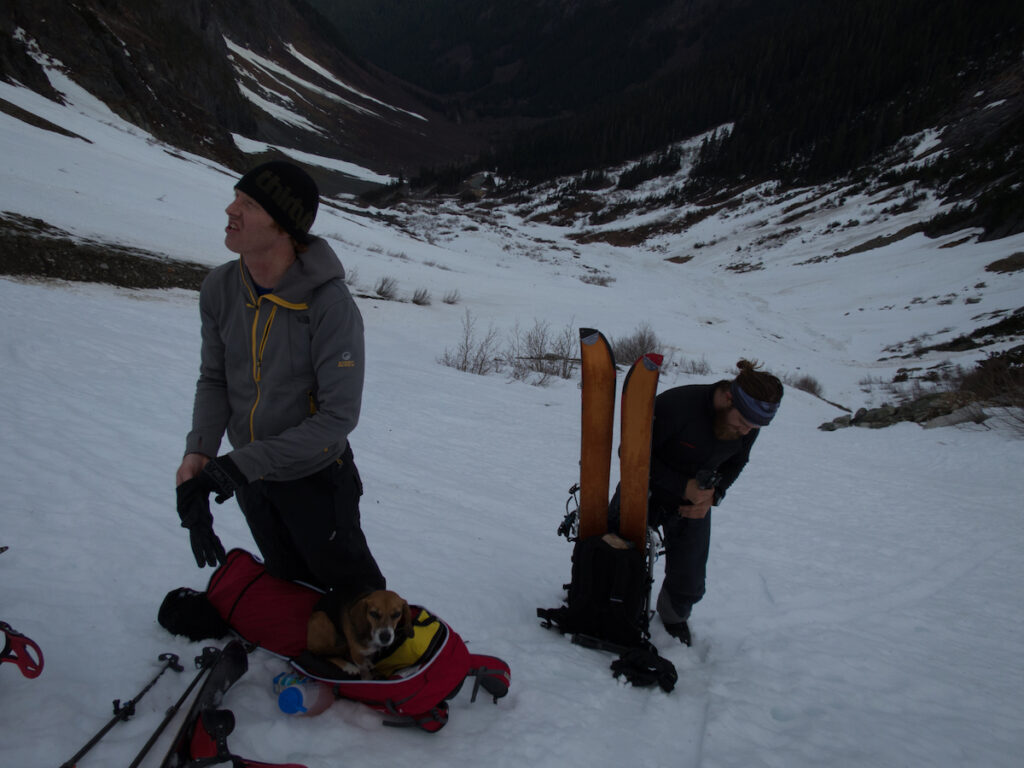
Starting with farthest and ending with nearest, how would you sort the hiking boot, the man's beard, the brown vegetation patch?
the brown vegetation patch < the hiking boot < the man's beard

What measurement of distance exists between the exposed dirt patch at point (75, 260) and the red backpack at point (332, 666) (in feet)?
22.2

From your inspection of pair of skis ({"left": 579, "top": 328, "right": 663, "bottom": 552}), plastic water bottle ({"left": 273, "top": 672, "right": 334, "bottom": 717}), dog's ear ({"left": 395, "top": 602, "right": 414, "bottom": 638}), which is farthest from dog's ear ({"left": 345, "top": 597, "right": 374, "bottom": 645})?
pair of skis ({"left": 579, "top": 328, "right": 663, "bottom": 552})

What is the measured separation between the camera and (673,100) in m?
68.2

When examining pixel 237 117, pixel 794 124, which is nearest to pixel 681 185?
pixel 794 124

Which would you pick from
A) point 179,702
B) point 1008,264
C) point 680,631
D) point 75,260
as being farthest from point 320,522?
point 1008,264

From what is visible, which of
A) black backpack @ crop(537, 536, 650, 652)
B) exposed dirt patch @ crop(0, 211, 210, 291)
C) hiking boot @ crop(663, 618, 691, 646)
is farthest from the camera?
exposed dirt patch @ crop(0, 211, 210, 291)

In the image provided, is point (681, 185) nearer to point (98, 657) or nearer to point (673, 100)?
point (673, 100)

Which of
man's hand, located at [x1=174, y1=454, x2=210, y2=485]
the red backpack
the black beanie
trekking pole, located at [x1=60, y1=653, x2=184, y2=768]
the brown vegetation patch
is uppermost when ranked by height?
the brown vegetation patch

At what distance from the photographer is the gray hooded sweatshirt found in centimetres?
158

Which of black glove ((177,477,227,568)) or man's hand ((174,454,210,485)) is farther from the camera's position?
man's hand ((174,454,210,485))

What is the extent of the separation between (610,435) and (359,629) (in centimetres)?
156

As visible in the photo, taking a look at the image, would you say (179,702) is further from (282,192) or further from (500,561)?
(500,561)

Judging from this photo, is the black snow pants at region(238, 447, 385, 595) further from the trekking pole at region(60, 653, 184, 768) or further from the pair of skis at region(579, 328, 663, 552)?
the pair of skis at region(579, 328, 663, 552)

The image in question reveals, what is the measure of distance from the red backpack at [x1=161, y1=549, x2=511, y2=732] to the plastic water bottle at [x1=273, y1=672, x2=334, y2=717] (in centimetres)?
4
